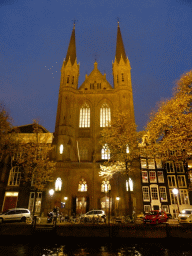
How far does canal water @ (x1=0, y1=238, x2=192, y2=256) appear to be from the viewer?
39.8 feet

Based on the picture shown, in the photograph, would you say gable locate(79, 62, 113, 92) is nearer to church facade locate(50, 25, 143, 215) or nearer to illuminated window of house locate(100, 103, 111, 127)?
church facade locate(50, 25, 143, 215)

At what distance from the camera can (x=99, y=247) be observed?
1380 cm

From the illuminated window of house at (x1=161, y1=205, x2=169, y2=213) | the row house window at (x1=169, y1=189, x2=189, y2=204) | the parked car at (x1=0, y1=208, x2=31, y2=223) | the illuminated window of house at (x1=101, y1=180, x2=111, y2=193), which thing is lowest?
the parked car at (x1=0, y1=208, x2=31, y2=223)

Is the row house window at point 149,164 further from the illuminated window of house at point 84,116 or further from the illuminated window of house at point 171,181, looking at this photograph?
the illuminated window of house at point 84,116

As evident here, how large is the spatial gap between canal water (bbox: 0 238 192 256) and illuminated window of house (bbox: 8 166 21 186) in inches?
628

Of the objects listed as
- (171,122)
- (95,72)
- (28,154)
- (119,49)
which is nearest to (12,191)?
(28,154)

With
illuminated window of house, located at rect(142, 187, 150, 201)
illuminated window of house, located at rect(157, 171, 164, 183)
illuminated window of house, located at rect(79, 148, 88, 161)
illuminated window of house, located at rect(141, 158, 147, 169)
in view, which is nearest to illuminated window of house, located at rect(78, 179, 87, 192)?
illuminated window of house, located at rect(79, 148, 88, 161)

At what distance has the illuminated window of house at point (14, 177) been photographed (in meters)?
30.6

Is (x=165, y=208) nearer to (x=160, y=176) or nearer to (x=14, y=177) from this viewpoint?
(x=160, y=176)

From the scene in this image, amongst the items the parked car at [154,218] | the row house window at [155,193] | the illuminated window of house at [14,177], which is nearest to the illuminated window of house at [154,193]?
the row house window at [155,193]

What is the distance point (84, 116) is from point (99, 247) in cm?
2697

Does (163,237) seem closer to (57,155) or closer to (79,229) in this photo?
(79,229)

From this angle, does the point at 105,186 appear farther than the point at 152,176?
No

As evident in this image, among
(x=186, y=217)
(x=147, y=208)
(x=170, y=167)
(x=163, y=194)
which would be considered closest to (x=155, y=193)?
(x=163, y=194)
